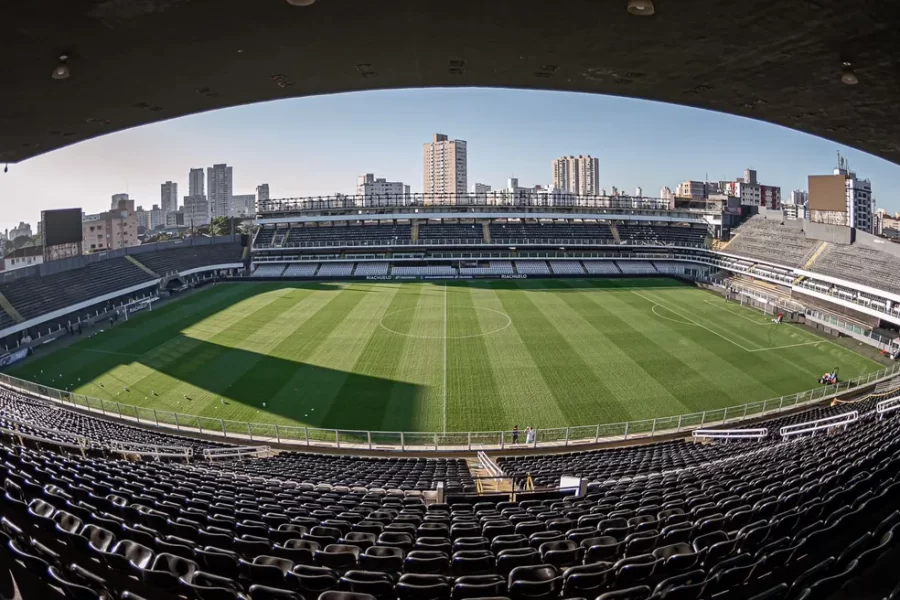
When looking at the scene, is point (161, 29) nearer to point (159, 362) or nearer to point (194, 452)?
point (194, 452)

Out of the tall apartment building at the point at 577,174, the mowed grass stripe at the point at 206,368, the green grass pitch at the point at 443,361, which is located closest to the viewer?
the green grass pitch at the point at 443,361

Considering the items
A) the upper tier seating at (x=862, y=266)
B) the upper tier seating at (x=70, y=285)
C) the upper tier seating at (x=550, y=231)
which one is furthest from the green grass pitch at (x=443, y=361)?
the upper tier seating at (x=550, y=231)

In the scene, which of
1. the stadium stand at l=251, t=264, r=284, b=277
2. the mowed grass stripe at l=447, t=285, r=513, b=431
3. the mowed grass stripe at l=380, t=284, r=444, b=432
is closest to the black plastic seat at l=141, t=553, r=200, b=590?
the mowed grass stripe at l=380, t=284, r=444, b=432

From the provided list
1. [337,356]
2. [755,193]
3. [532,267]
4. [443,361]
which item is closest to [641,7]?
[443,361]

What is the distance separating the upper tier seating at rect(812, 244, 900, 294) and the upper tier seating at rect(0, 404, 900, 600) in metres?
32.8

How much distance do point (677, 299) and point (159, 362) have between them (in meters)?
38.0

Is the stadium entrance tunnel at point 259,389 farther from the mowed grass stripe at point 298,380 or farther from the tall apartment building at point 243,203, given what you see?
Result: the tall apartment building at point 243,203

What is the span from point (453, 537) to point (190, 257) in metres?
54.7

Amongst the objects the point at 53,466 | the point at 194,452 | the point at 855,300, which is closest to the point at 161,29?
the point at 53,466

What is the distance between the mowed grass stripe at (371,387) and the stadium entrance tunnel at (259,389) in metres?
0.04

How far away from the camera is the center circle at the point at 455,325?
103 ft

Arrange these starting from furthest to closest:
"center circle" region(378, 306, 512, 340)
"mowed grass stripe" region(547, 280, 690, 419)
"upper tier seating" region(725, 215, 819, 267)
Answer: "upper tier seating" region(725, 215, 819, 267), "center circle" region(378, 306, 512, 340), "mowed grass stripe" region(547, 280, 690, 419)

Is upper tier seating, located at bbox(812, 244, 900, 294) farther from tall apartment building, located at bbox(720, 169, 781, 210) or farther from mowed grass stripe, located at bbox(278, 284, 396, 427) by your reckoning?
tall apartment building, located at bbox(720, 169, 781, 210)

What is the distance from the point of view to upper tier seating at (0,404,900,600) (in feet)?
14.5
